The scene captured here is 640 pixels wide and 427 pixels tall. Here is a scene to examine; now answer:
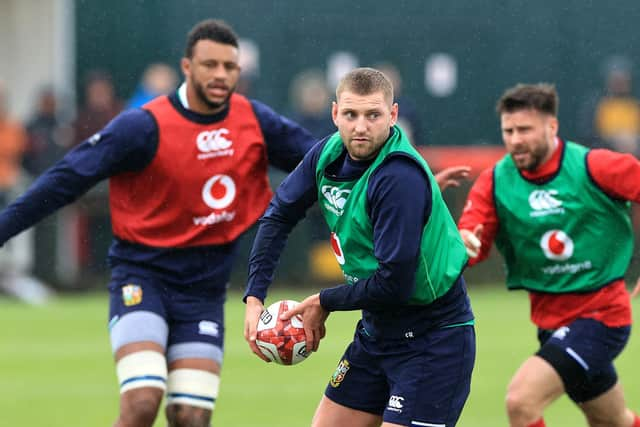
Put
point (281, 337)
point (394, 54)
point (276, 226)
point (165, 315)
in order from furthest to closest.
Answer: point (394, 54)
point (165, 315)
point (276, 226)
point (281, 337)

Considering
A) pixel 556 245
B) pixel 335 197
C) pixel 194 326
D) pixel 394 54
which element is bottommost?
pixel 194 326

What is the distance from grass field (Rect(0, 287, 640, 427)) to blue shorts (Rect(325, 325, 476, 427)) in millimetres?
3319

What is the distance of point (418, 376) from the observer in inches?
247

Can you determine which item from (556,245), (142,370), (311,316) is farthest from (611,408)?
(142,370)

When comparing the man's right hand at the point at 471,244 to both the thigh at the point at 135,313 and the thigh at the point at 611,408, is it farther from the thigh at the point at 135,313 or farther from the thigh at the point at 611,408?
the thigh at the point at 135,313

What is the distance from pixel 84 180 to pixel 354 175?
1.87m

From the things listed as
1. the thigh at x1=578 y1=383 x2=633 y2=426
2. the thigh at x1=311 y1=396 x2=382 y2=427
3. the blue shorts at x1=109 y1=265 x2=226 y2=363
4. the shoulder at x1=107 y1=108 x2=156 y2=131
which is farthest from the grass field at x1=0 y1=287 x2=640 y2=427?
the thigh at x1=311 y1=396 x2=382 y2=427

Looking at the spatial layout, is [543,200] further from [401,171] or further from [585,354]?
[401,171]

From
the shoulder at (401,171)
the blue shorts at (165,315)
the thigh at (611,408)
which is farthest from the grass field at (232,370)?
the shoulder at (401,171)

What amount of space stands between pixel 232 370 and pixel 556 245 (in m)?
5.40

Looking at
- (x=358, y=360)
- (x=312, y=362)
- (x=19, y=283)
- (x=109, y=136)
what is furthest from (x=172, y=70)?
(x=358, y=360)

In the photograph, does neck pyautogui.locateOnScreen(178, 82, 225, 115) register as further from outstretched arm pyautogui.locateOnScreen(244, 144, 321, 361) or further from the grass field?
the grass field

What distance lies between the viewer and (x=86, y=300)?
1716 centimetres

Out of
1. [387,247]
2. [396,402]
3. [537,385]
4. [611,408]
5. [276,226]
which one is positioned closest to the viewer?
[387,247]
